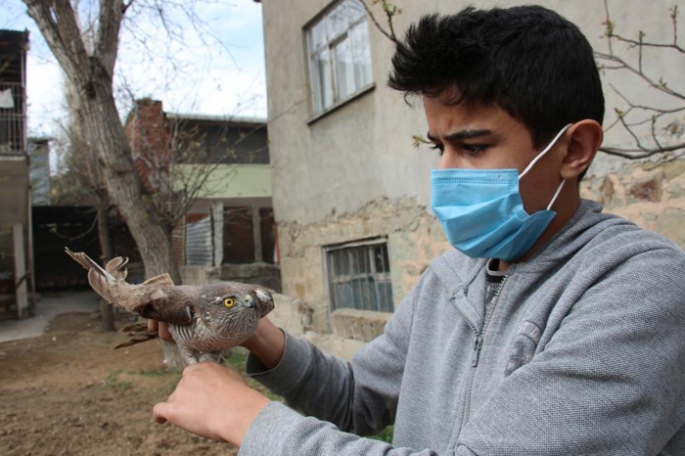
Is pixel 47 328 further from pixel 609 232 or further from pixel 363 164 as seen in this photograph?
pixel 609 232

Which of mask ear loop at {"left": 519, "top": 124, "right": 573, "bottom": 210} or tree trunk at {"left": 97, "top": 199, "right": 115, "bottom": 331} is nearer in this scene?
mask ear loop at {"left": 519, "top": 124, "right": 573, "bottom": 210}

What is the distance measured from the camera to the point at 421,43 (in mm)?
1317

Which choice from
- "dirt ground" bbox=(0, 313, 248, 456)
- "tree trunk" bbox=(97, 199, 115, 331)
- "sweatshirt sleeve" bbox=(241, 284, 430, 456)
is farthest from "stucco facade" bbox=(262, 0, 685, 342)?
"tree trunk" bbox=(97, 199, 115, 331)

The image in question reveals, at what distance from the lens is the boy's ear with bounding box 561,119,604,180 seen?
129 cm

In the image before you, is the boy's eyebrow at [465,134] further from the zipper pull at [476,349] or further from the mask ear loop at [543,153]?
the zipper pull at [476,349]

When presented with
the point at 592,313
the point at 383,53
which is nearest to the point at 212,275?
the point at 383,53

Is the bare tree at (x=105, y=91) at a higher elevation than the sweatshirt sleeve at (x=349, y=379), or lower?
higher

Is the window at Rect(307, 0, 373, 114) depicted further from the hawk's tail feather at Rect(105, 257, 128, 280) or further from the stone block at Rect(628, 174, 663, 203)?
the hawk's tail feather at Rect(105, 257, 128, 280)

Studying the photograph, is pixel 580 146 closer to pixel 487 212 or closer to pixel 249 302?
pixel 487 212

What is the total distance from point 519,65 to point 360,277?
618 cm

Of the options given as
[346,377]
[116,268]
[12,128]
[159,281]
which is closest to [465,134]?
[346,377]

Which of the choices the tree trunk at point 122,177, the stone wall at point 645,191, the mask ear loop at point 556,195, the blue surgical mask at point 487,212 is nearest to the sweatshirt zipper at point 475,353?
the blue surgical mask at point 487,212

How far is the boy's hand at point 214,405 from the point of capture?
1210mm

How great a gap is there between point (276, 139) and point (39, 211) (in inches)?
501
